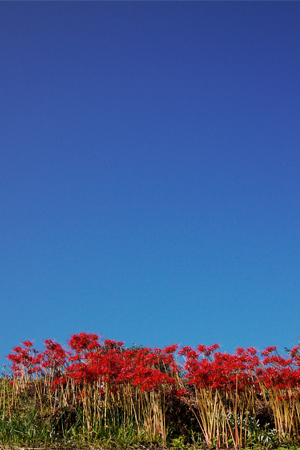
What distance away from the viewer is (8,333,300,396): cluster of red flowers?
970 cm

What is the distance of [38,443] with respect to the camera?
959 centimetres

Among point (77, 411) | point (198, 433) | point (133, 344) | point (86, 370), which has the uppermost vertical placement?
point (133, 344)

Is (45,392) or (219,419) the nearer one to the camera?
(219,419)

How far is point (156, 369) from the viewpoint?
10.6 meters

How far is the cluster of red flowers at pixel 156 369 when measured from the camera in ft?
31.8

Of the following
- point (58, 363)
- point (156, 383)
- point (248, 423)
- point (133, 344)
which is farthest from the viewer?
point (133, 344)

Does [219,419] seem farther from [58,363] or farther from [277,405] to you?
[58,363]

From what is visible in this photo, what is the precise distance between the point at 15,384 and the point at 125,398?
16.6 ft

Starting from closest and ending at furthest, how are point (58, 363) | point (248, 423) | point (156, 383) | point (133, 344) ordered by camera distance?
point (156, 383) → point (248, 423) → point (58, 363) → point (133, 344)

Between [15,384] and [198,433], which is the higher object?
[15,384]

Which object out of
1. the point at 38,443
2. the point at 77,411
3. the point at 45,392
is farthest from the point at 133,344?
the point at 38,443

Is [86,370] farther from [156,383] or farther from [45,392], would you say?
[45,392]

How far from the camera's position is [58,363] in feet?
42.9

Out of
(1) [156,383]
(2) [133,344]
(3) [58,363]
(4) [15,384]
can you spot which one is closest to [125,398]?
(1) [156,383]
